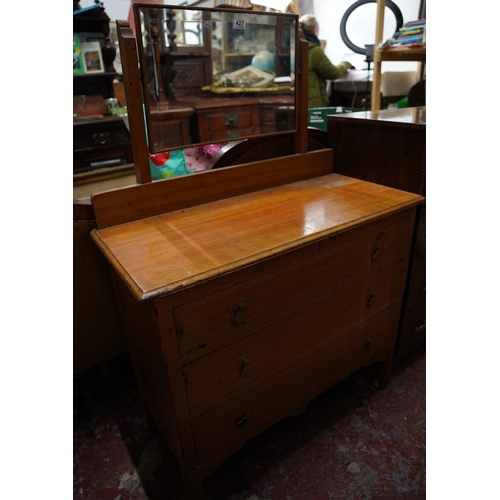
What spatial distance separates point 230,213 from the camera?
1308 millimetres

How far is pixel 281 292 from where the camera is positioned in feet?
3.83

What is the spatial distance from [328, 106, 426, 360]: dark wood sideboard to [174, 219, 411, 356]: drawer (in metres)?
0.18

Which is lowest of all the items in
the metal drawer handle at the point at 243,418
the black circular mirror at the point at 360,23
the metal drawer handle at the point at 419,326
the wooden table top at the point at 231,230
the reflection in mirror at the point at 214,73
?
the metal drawer handle at the point at 419,326

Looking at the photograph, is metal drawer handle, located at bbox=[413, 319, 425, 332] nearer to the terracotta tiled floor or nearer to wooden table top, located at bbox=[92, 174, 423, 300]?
the terracotta tiled floor

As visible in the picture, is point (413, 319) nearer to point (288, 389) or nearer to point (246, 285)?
point (288, 389)

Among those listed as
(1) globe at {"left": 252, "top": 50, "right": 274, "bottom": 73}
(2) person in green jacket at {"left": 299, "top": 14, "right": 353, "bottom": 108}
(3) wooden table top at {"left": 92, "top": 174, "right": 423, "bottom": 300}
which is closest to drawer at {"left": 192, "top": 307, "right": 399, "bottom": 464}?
(3) wooden table top at {"left": 92, "top": 174, "right": 423, "bottom": 300}

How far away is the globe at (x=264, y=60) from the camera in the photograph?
1473 mm

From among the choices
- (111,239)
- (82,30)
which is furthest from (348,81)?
(111,239)

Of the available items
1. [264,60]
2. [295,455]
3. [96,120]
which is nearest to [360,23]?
[96,120]

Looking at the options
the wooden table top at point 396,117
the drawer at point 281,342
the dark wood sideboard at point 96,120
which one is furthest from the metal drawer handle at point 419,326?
the dark wood sideboard at point 96,120

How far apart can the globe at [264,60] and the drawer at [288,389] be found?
1047 mm

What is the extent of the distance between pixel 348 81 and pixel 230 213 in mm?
3849

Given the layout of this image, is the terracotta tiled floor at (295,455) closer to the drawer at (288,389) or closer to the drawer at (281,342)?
the drawer at (288,389)

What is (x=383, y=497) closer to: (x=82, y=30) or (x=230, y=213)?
(x=230, y=213)
